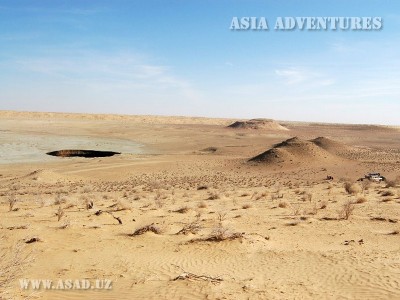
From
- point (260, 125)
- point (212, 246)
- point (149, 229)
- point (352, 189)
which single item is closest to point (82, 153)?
point (352, 189)

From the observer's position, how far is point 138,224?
13.4 metres

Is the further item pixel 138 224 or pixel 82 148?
pixel 82 148

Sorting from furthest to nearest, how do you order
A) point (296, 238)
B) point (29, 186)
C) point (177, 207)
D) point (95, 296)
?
point (29, 186), point (177, 207), point (296, 238), point (95, 296)

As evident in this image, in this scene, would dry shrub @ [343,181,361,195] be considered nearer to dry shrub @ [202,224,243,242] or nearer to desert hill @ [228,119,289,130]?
dry shrub @ [202,224,243,242]

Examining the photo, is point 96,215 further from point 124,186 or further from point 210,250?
point 124,186

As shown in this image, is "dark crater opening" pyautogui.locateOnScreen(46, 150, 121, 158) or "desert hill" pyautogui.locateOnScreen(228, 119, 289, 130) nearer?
"dark crater opening" pyautogui.locateOnScreen(46, 150, 121, 158)

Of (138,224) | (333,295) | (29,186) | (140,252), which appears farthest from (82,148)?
(333,295)

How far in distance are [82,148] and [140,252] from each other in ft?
147

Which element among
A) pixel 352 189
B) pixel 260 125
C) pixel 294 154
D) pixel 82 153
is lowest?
pixel 82 153

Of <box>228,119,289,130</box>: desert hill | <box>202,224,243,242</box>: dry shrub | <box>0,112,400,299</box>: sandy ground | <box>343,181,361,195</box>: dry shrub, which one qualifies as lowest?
<box>343,181,361,195</box>: dry shrub

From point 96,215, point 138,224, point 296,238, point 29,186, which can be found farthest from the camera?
point 29,186

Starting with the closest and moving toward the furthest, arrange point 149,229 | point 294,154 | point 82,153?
1. point 149,229
2. point 294,154
3. point 82,153

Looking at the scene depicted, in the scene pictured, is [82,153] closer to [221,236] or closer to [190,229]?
[190,229]

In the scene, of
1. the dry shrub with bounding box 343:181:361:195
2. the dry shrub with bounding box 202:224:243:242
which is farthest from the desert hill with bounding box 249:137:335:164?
the dry shrub with bounding box 202:224:243:242
